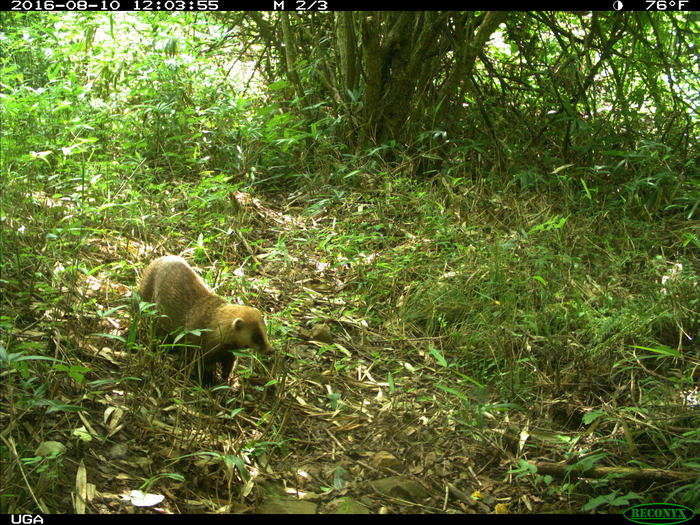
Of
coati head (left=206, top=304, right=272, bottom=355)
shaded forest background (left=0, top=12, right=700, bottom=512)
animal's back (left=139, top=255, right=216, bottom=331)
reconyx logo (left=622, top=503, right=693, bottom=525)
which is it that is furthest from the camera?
animal's back (left=139, top=255, right=216, bottom=331)

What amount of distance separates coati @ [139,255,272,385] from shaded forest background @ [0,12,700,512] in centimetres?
26

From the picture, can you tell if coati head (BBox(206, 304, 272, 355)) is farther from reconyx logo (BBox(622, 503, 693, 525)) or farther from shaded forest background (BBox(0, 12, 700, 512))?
reconyx logo (BBox(622, 503, 693, 525))

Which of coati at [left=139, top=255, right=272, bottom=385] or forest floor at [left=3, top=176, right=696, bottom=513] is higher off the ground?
coati at [left=139, top=255, right=272, bottom=385]

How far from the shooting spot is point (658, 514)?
134 inches

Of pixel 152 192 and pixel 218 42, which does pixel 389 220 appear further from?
pixel 218 42

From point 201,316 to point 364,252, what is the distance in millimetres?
1711

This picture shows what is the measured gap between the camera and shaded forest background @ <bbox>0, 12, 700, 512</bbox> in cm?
367

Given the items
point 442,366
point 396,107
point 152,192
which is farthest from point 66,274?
point 396,107

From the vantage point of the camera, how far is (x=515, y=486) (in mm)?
3789

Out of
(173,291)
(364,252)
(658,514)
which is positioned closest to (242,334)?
(173,291)

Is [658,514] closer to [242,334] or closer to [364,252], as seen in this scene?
[242,334]

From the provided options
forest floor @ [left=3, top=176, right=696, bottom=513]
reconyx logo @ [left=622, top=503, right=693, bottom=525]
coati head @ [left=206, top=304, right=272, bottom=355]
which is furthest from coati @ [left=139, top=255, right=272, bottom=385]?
reconyx logo @ [left=622, top=503, right=693, bottom=525]

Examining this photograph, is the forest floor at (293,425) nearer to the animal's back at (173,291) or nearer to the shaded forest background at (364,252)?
the shaded forest background at (364,252)

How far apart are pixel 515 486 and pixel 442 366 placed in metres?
1.07
